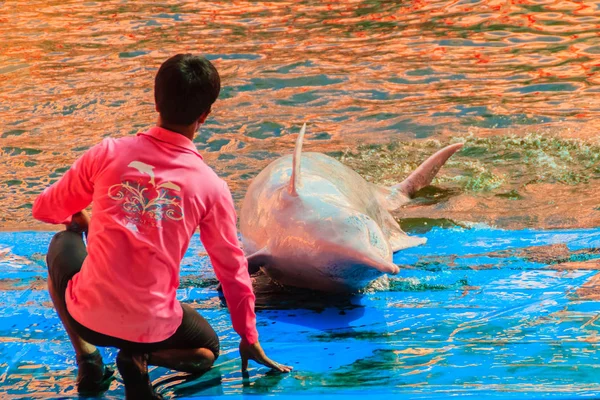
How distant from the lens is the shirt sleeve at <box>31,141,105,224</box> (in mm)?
2762

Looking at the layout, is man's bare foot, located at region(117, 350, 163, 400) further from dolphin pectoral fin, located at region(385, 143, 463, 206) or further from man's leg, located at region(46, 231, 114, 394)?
dolphin pectoral fin, located at region(385, 143, 463, 206)

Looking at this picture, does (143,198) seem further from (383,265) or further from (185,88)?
(383,265)

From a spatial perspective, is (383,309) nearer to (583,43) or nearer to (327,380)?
(327,380)

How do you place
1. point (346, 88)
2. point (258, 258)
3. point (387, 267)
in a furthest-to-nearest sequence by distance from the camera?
point (346, 88)
point (258, 258)
point (387, 267)

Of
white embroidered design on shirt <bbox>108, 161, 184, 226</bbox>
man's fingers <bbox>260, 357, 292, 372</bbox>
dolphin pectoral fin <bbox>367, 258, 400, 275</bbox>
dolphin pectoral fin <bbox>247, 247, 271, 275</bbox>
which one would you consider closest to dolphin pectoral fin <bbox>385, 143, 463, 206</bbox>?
dolphin pectoral fin <bbox>247, 247, 271, 275</bbox>

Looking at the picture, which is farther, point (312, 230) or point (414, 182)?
point (414, 182)

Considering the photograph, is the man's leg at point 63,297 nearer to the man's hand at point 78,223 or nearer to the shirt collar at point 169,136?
the man's hand at point 78,223

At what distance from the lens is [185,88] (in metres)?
2.71

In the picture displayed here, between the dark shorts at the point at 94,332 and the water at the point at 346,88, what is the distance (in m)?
3.59

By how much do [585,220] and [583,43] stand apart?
22.1 feet

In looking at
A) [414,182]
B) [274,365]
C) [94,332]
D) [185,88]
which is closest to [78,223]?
[94,332]

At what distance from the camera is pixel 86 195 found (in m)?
2.87

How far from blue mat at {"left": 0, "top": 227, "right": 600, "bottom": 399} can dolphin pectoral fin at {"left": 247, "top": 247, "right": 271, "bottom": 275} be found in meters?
0.18

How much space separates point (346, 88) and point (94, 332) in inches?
315
